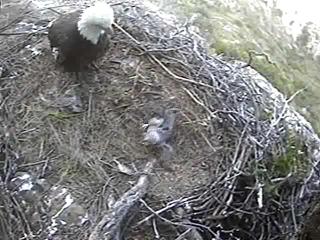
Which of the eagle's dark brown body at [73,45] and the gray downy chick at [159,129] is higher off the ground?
the eagle's dark brown body at [73,45]

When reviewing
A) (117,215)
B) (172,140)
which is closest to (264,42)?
(172,140)

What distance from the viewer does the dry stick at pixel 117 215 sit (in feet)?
11.6

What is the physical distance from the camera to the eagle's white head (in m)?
Answer: 4.14

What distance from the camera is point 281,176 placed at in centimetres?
429

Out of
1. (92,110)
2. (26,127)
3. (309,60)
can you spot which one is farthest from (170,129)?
(309,60)

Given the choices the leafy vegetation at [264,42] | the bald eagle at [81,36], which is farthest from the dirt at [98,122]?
the leafy vegetation at [264,42]

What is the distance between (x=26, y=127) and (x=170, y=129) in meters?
0.79

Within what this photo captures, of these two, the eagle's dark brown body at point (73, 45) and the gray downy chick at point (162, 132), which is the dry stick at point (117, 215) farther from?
the eagle's dark brown body at point (73, 45)

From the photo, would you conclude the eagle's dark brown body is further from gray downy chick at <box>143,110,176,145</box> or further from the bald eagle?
gray downy chick at <box>143,110,176,145</box>

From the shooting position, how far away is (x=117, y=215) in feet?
11.9

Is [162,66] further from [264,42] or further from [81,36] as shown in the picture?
[264,42]

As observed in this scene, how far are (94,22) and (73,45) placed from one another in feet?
0.64

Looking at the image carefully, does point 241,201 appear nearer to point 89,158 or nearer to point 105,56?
point 89,158

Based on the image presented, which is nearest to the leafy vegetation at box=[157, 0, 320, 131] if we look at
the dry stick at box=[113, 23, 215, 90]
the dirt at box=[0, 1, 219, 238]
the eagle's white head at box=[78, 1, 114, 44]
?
the dry stick at box=[113, 23, 215, 90]
